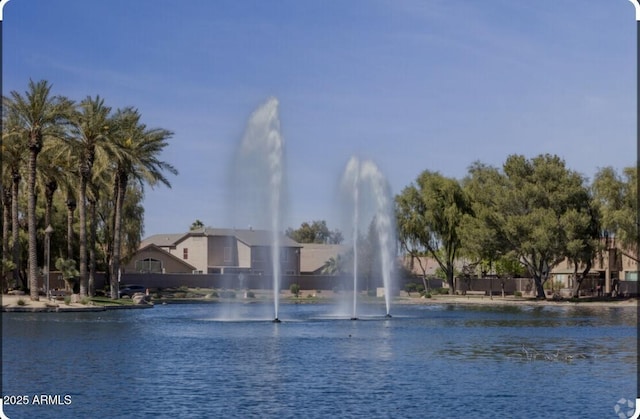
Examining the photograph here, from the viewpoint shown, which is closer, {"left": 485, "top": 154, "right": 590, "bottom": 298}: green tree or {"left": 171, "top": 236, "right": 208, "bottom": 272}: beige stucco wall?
{"left": 485, "top": 154, "right": 590, "bottom": 298}: green tree

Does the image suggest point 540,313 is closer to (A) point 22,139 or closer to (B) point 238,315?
(B) point 238,315

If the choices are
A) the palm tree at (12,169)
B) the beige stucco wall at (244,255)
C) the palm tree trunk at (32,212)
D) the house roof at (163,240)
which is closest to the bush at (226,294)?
the beige stucco wall at (244,255)

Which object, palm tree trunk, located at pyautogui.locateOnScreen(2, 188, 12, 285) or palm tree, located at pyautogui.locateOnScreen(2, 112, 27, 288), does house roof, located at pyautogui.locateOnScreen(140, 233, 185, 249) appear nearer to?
palm tree trunk, located at pyautogui.locateOnScreen(2, 188, 12, 285)

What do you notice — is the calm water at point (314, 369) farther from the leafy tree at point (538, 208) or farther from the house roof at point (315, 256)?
the house roof at point (315, 256)

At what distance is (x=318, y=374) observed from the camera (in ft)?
105

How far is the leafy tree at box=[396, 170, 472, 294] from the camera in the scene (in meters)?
101

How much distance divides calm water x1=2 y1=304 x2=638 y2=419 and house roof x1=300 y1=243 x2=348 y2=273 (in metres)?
83.7

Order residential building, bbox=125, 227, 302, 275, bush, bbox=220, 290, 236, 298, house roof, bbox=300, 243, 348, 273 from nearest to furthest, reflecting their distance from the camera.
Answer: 1. bush, bbox=220, 290, 236, 298
2. residential building, bbox=125, 227, 302, 275
3. house roof, bbox=300, 243, 348, 273

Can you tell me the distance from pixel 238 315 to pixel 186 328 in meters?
13.1

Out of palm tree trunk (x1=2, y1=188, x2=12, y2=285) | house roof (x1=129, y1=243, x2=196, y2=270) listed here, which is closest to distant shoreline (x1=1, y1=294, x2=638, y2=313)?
palm tree trunk (x1=2, y1=188, x2=12, y2=285)

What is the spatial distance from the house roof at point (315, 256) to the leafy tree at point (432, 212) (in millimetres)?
35810

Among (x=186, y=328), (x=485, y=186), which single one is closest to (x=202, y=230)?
(x=485, y=186)

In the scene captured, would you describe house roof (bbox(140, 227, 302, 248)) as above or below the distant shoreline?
above

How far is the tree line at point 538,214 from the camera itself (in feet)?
279
